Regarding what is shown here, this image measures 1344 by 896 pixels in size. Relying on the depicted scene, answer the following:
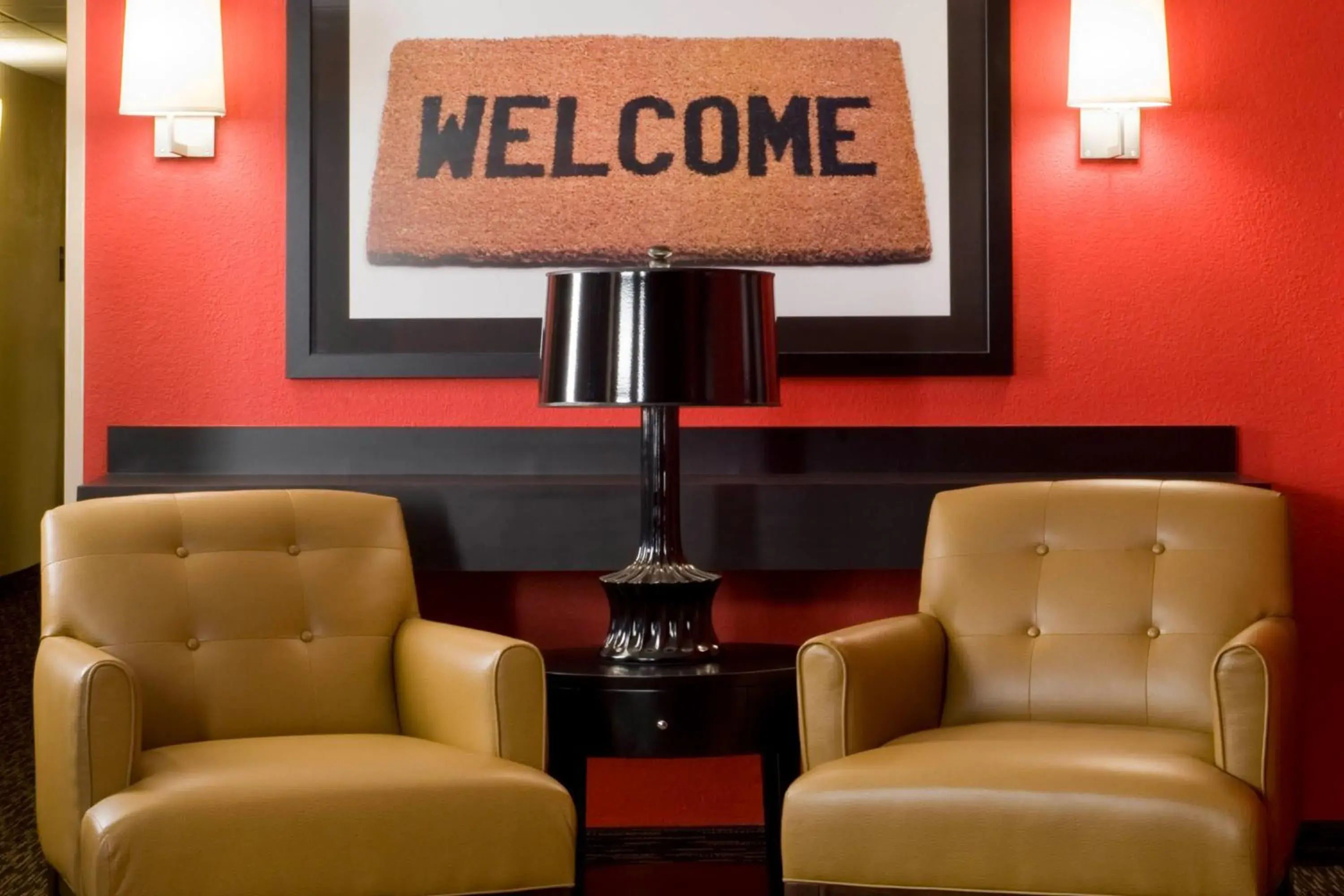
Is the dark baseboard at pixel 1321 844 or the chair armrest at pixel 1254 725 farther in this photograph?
the dark baseboard at pixel 1321 844

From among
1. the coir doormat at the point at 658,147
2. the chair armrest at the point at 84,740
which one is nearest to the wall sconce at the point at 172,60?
the coir doormat at the point at 658,147

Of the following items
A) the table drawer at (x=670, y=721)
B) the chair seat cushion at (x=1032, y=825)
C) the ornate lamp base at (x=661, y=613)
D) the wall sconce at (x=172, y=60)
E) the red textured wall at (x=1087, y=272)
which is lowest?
the chair seat cushion at (x=1032, y=825)

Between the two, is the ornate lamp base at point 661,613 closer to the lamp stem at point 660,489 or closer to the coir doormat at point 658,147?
the lamp stem at point 660,489

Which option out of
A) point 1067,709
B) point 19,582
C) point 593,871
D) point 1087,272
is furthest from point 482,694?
point 19,582

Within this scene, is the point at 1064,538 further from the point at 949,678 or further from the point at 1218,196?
the point at 1218,196

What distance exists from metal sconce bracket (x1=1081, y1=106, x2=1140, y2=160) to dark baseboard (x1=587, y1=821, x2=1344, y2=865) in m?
1.53

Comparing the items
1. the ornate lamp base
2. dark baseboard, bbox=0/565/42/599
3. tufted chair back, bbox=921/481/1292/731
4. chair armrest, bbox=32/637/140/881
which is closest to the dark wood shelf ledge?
tufted chair back, bbox=921/481/1292/731

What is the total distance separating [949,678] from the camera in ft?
9.30

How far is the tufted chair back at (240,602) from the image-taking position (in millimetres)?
Result: 2664

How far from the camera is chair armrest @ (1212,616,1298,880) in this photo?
2.28m

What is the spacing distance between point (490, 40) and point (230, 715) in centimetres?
154

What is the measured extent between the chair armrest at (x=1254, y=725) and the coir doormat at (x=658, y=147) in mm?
1310

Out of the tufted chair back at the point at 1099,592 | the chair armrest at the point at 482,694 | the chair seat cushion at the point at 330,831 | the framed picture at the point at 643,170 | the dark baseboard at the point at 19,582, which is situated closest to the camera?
the chair seat cushion at the point at 330,831

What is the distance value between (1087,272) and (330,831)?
6.65ft
